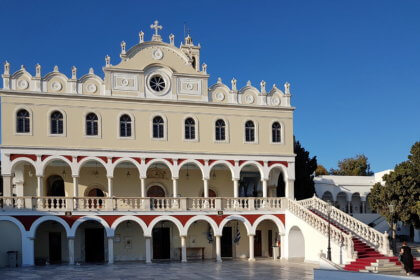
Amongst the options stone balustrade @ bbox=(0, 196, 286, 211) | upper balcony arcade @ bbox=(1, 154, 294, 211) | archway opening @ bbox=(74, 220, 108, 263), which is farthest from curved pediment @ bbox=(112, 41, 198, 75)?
archway opening @ bbox=(74, 220, 108, 263)

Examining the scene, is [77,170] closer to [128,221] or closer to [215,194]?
Answer: [128,221]

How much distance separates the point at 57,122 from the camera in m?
29.3

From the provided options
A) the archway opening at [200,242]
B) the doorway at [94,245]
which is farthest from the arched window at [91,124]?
the archway opening at [200,242]

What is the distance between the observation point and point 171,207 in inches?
1187

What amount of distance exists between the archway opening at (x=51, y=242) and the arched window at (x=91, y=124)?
5.49 metres

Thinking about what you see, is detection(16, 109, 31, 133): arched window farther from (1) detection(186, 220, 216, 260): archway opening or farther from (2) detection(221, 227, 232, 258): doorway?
(2) detection(221, 227, 232, 258): doorway

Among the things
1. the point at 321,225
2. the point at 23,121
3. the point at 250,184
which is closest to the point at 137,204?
the point at 23,121

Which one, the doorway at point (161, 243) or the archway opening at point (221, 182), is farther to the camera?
the archway opening at point (221, 182)

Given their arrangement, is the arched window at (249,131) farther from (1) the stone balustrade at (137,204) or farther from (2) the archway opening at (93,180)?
(2) the archway opening at (93,180)

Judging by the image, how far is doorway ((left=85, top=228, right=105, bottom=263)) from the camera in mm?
31297

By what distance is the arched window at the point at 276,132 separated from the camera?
108 ft

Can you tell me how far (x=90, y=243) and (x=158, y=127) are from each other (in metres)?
7.79

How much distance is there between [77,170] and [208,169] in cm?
734

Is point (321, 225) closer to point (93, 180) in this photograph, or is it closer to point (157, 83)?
point (157, 83)
